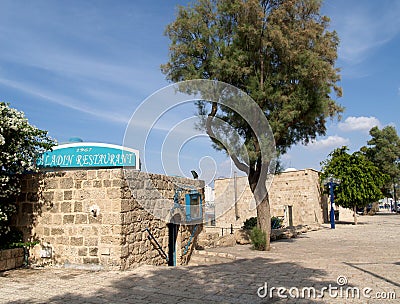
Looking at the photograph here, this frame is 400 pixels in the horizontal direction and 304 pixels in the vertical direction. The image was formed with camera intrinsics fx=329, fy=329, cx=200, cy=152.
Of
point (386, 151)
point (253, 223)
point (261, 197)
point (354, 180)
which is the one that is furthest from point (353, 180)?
point (386, 151)

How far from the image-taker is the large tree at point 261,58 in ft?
35.7

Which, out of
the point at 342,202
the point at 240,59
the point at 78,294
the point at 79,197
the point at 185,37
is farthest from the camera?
the point at 342,202

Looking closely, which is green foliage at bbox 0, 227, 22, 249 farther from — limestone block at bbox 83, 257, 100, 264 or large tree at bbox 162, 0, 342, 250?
large tree at bbox 162, 0, 342, 250

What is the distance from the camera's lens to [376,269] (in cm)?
731

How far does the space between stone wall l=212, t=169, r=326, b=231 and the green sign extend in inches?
673

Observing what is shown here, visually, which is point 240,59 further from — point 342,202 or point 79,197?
point 342,202

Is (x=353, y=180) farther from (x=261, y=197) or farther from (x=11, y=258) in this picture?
(x=11, y=258)

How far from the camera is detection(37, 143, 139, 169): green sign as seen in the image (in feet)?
26.0

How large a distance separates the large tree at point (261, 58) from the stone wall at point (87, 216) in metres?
A: 4.91

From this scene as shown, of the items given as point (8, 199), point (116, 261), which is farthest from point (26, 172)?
point (116, 261)

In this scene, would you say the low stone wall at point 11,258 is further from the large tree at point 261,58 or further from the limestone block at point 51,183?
the large tree at point 261,58

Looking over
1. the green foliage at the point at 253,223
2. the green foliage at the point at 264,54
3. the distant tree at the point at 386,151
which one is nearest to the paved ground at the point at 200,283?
the green foliage at the point at 264,54

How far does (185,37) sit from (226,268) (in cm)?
798

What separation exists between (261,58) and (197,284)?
818 cm
